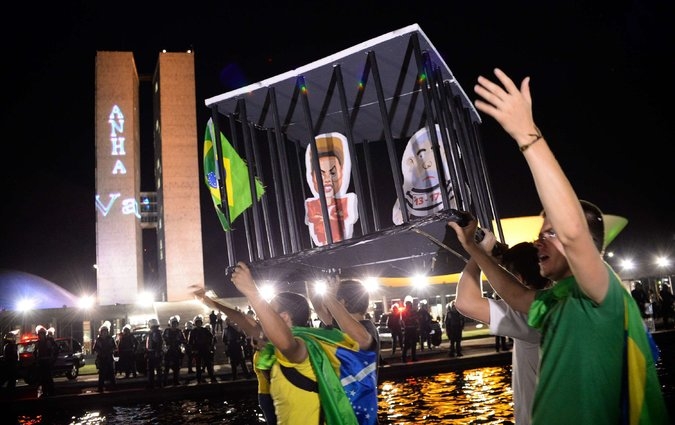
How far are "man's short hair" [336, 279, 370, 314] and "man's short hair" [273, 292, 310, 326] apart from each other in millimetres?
575

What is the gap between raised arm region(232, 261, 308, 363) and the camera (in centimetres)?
277

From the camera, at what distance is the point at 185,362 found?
19062 millimetres

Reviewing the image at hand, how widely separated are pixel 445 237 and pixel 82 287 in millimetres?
72206

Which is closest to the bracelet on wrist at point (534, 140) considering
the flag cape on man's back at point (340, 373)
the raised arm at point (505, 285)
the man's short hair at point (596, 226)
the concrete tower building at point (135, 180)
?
the man's short hair at point (596, 226)

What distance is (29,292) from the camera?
33812 millimetres

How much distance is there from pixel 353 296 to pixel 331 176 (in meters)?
1.31

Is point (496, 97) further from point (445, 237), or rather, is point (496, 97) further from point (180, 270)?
point (180, 270)

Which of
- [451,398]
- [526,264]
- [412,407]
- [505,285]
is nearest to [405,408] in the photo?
[412,407]

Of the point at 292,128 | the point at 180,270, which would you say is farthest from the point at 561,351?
the point at 180,270

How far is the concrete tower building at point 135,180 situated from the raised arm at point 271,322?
4251 cm

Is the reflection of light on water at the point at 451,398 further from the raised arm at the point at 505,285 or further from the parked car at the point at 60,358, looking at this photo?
the parked car at the point at 60,358

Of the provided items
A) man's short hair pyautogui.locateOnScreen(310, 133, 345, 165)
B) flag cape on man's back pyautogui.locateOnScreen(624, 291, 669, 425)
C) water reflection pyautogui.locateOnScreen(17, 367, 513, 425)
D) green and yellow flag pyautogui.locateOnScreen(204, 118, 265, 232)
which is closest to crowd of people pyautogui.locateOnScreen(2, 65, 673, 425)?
flag cape on man's back pyautogui.locateOnScreen(624, 291, 669, 425)

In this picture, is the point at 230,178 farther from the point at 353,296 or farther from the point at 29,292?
the point at 29,292

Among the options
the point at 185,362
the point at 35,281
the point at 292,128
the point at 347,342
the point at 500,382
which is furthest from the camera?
the point at 35,281
